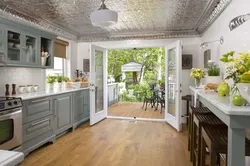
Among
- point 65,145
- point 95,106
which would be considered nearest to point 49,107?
point 65,145

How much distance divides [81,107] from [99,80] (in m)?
0.95

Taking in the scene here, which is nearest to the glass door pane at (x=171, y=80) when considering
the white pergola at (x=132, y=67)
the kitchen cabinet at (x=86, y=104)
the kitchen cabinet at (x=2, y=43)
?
the kitchen cabinet at (x=86, y=104)

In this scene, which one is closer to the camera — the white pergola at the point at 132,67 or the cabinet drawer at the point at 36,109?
the cabinet drawer at the point at 36,109

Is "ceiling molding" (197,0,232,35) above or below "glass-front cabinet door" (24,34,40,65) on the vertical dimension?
above

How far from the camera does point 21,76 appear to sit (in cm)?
371

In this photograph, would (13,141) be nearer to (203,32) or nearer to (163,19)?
(163,19)

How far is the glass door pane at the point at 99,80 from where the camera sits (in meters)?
5.19

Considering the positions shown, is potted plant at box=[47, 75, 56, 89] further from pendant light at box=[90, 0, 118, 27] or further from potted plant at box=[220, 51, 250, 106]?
potted plant at box=[220, 51, 250, 106]

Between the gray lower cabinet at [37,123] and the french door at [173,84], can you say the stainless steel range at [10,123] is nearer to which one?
the gray lower cabinet at [37,123]

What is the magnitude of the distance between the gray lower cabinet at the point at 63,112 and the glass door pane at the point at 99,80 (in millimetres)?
1040

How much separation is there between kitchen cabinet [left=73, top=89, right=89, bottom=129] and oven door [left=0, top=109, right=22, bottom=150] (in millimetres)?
1769

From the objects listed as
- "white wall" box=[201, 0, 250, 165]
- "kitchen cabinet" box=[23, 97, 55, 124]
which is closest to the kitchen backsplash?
"kitchen cabinet" box=[23, 97, 55, 124]

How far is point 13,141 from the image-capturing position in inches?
104

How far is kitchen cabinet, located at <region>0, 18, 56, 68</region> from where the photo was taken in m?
2.95
